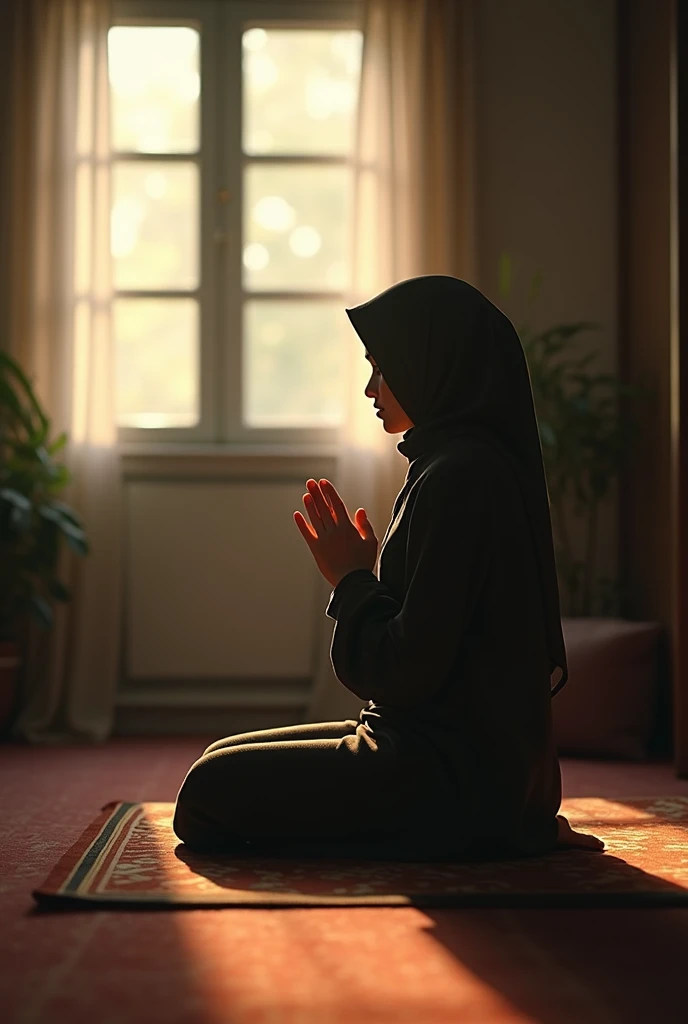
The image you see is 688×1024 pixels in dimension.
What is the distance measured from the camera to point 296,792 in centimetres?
207

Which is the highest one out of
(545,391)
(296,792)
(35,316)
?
(35,316)

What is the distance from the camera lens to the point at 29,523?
4.01m

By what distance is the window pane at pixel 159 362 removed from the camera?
14.8 feet

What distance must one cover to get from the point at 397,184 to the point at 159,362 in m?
1.02

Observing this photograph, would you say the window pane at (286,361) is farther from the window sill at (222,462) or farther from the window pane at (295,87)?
the window pane at (295,87)

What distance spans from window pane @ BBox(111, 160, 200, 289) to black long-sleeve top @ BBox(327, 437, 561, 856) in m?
2.63

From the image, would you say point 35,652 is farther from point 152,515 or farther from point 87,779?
point 87,779

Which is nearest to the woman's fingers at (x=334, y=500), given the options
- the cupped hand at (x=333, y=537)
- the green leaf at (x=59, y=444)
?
the cupped hand at (x=333, y=537)

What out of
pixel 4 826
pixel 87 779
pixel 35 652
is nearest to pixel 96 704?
pixel 35 652

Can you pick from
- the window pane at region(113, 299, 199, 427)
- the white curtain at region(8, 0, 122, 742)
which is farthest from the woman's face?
the window pane at region(113, 299, 199, 427)

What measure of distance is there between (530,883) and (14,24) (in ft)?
11.6

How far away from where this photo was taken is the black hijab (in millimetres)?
2111

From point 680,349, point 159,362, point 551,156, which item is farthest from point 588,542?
point 159,362

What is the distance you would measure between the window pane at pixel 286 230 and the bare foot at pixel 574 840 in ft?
8.70
